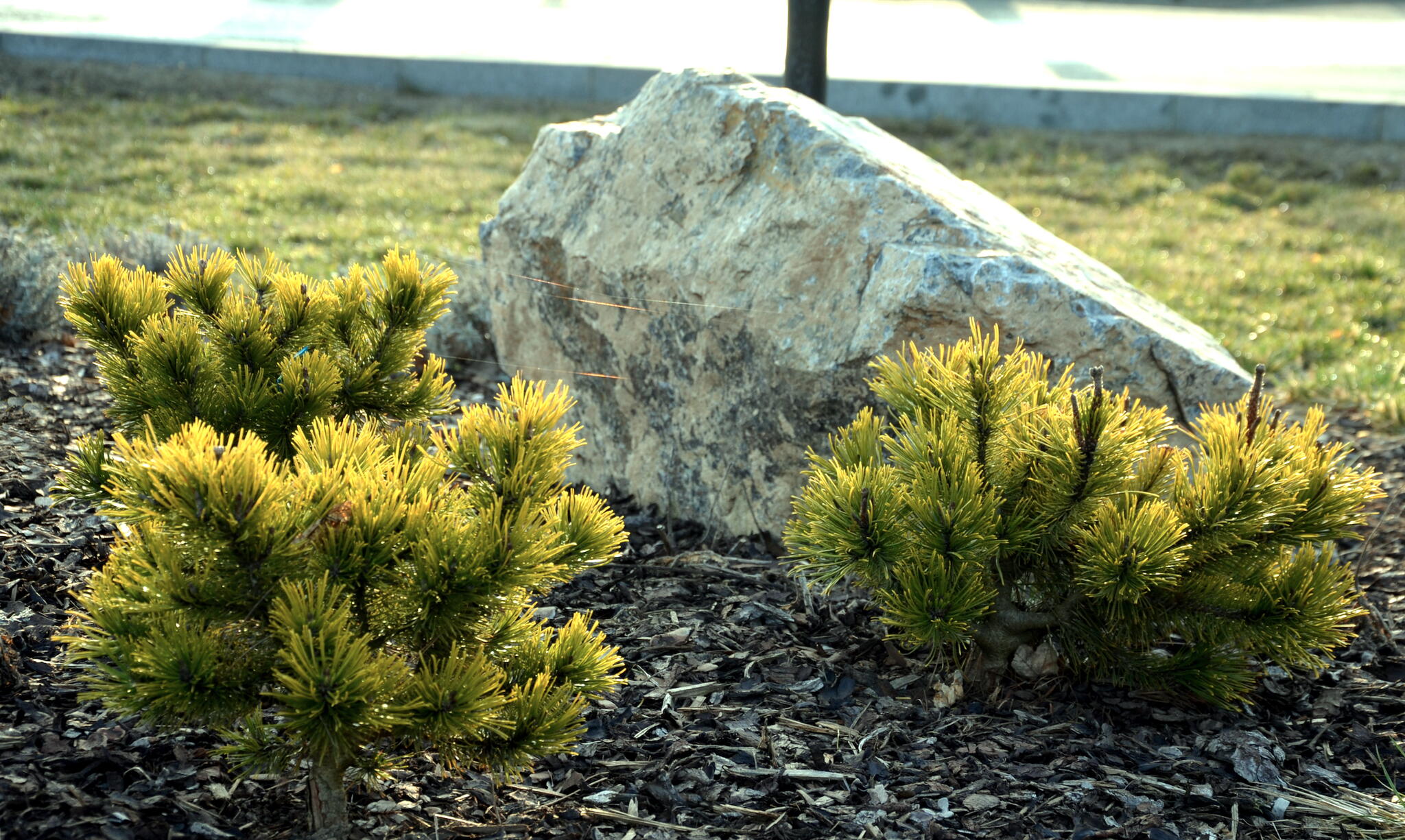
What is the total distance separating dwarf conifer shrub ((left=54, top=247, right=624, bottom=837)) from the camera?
169cm

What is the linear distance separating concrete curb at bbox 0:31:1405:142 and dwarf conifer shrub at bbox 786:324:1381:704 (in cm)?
831

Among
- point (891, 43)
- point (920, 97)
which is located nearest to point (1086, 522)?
point (920, 97)

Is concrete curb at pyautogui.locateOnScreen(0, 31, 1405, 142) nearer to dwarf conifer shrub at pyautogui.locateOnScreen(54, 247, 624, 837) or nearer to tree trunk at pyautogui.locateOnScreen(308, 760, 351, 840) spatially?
dwarf conifer shrub at pyautogui.locateOnScreen(54, 247, 624, 837)

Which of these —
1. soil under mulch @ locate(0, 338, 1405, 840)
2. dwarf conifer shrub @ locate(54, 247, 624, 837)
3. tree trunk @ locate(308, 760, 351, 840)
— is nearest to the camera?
dwarf conifer shrub @ locate(54, 247, 624, 837)

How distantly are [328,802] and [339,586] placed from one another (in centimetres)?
48

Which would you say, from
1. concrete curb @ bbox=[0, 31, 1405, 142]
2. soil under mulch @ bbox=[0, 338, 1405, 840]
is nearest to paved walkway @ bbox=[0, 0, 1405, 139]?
concrete curb @ bbox=[0, 31, 1405, 142]

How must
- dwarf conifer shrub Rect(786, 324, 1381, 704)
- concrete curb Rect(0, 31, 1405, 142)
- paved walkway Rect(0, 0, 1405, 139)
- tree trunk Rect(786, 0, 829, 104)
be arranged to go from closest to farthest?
dwarf conifer shrub Rect(786, 324, 1381, 704) < tree trunk Rect(786, 0, 829, 104) < concrete curb Rect(0, 31, 1405, 142) < paved walkway Rect(0, 0, 1405, 139)

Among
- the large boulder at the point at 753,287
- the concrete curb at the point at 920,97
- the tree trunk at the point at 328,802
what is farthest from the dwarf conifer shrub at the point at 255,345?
the concrete curb at the point at 920,97

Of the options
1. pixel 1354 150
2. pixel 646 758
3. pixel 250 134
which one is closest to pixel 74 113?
pixel 250 134

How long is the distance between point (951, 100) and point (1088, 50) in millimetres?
4551

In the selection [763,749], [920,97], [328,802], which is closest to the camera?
[328,802]

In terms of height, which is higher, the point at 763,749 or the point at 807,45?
the point at 807,45

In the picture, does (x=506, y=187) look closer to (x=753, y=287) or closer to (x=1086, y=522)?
(x=753, y=287)

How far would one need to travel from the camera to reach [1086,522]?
2371 mm
